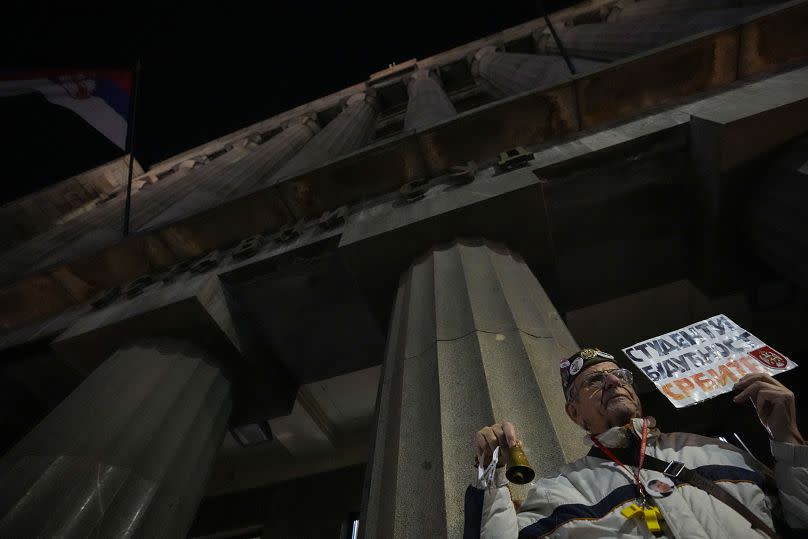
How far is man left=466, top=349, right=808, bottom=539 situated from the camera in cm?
139

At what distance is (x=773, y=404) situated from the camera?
1.55 meters

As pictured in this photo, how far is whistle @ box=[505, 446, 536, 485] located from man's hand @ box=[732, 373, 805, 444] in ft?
2.67

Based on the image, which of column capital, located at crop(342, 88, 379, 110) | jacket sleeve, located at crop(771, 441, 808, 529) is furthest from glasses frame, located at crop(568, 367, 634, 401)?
column capital, located at crop(342, 88, 379, 110)

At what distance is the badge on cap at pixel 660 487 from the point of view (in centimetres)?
147

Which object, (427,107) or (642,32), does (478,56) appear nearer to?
(427,107)

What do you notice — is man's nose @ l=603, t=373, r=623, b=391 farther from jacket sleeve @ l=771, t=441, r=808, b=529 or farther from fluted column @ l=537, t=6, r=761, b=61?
fluted column @ l=537, t=6, r=761, b=61

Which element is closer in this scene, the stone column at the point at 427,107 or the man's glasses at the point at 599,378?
the man's glasses at the point at 599,378

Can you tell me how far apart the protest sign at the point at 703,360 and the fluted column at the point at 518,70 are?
6.49 metres

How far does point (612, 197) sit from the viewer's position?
5.00 m

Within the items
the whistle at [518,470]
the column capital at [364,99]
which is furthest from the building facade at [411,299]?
the column capital at [364,99]

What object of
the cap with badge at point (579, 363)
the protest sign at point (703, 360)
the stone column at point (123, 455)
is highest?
the cap with badge at point (579, 363)

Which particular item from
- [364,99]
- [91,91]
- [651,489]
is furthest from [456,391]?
[364,99]

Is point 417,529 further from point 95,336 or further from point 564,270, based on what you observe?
point 95,336

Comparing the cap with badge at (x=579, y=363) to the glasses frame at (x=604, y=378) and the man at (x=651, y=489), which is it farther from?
the man at (x=651, y=489)
